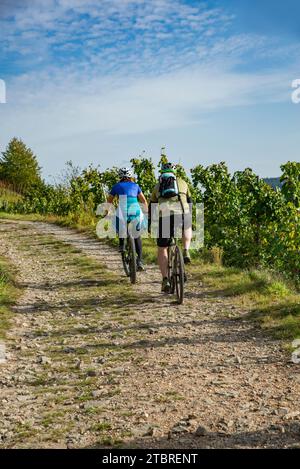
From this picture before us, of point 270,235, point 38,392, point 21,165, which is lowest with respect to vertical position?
point 38,392

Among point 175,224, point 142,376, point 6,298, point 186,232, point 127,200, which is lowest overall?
point 142,376

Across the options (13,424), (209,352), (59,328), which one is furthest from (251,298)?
(13,424)

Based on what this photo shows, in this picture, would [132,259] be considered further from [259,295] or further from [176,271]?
[259,295]

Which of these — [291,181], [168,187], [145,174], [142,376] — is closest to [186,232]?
[168,187]

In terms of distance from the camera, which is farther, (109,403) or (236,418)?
(109,403)

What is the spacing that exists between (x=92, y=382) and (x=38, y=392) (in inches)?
20.3

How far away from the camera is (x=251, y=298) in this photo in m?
8.17

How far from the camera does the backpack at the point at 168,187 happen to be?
26.2 feet

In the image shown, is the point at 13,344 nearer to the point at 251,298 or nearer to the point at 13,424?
the point at 13,424

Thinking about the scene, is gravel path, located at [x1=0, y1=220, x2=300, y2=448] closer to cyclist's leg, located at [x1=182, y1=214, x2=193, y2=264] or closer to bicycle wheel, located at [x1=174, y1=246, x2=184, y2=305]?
bicycle wheel, located at [x1=174, y1=246, x2=184, y2=305]

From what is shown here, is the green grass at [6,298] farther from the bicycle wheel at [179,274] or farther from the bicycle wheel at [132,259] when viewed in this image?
the bicycle wheel at [179,274]

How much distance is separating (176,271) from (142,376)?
3.28m

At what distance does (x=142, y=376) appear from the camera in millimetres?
5098

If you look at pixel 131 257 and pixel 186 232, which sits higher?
pixel 186 232
